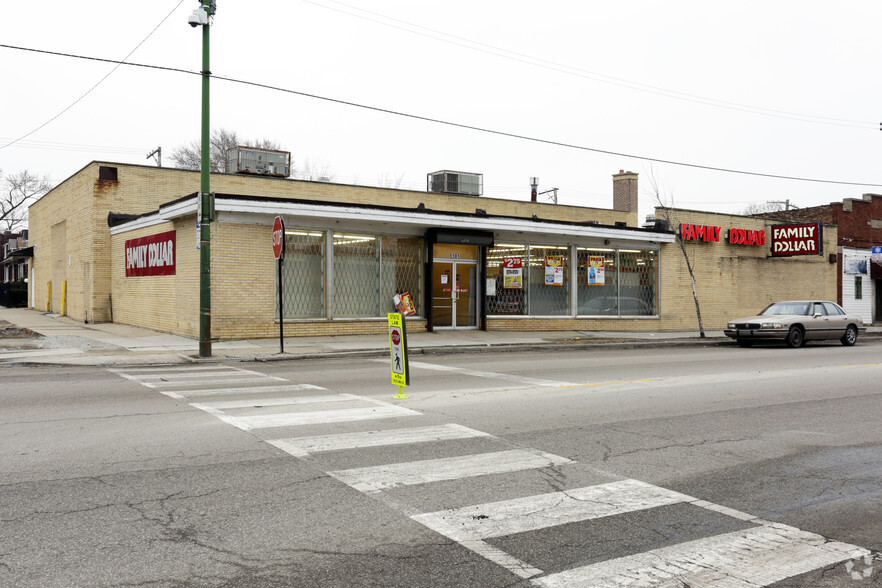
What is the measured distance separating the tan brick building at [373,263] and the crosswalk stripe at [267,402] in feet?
32.4

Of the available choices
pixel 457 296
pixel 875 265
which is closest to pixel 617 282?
pixel 457 296

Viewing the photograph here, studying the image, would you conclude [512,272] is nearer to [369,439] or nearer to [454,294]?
[454,294]

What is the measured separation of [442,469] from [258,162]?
83.9 feet

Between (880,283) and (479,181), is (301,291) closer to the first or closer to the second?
(479,181)

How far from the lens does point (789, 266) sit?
31.2 m

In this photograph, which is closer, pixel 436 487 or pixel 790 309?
pixel 436 487

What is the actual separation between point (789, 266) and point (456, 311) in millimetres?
17095

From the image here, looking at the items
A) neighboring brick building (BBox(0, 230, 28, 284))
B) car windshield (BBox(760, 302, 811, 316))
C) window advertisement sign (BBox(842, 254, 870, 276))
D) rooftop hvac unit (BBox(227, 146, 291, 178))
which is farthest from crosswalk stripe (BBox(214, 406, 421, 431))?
neighboring brick building (BBox(0, 230, 28, 284))

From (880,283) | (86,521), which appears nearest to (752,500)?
(86,521)

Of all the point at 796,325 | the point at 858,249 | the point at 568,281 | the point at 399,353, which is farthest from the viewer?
the point at 858,249

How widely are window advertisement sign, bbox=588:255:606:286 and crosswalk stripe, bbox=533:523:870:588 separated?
21486 millimetres

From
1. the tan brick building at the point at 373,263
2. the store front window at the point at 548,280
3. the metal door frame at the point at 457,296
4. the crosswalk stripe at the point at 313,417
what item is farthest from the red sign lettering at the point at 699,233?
the crosswalk stripe at the point at 313,417

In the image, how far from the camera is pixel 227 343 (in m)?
18.2

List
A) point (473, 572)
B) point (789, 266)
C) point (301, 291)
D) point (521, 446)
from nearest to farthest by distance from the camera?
1. point (473, 572)
2. point (521, 446)
3. point (301, 291)
4. point (789, 266)
